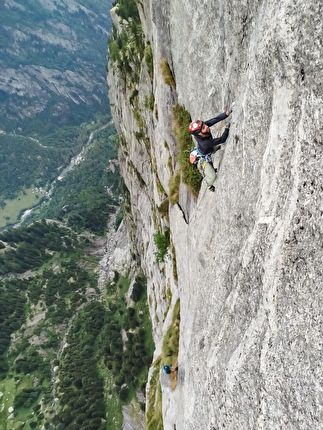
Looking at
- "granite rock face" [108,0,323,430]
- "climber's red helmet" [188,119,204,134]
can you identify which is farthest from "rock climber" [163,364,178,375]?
"climber's red helmet" [188,119,204,134]

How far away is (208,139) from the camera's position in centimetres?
1318

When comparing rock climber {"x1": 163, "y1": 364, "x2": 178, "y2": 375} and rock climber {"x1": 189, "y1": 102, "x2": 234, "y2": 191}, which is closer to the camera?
rock climber {"x1": 189, "y1": 102, "x2": 234, "y2": 191}

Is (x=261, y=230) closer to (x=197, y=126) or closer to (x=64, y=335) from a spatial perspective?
(x=197, y=126)

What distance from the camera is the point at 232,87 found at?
42.7 ft

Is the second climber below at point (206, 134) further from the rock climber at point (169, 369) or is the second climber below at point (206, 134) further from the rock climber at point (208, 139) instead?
the rock climber at point (169, 369)

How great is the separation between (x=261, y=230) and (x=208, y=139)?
588 centimetres

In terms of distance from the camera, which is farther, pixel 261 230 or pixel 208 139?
pixel 208 139

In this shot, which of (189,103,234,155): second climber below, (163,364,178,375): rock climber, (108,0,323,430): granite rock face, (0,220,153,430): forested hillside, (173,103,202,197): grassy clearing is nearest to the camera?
(108,0,323,430): granite rock face

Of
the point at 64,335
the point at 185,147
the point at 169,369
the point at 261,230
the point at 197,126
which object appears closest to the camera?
the point at 261,230

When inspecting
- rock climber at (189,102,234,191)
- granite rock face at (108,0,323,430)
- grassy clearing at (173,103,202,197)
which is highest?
grassy clearing at (173,103,202,197)

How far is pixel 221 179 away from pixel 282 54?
19.7ft

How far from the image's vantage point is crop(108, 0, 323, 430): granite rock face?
7238 millimetres

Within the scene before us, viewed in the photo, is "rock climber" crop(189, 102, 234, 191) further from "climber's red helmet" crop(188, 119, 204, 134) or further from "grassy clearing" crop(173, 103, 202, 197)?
"grassy clearing" crop(173, 103, 202, 197)

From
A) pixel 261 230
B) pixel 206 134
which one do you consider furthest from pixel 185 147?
pixel 261 230
